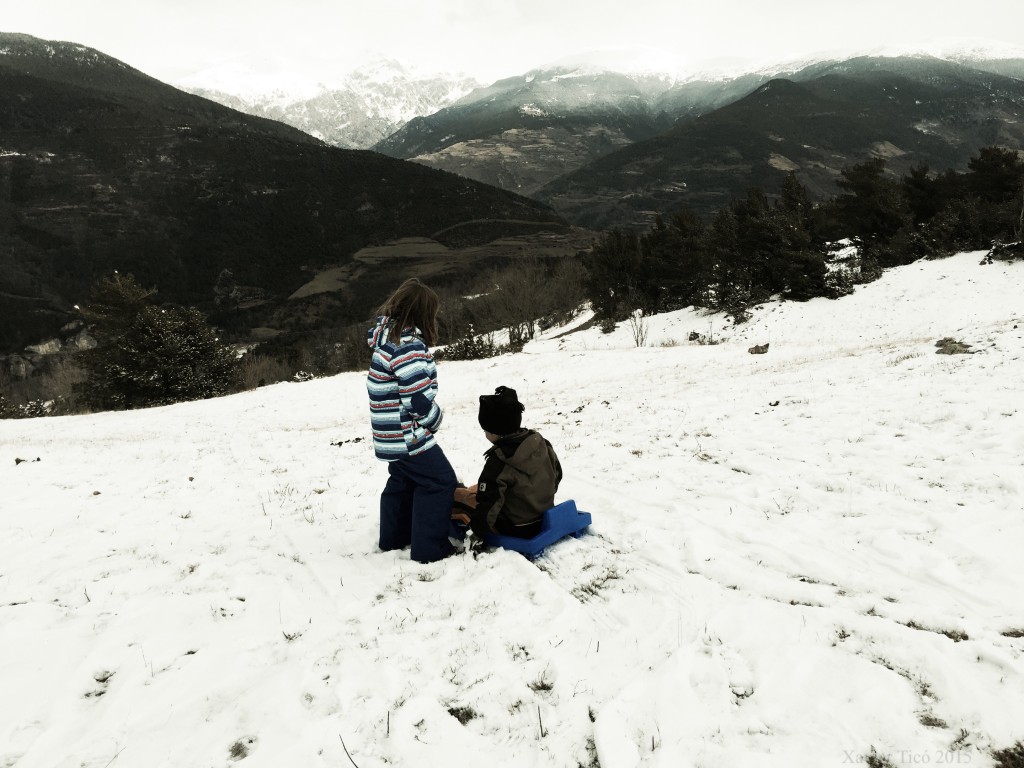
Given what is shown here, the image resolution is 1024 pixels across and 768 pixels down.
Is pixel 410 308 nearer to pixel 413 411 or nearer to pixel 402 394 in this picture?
pixel 402 394

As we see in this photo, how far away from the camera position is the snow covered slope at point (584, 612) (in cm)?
266

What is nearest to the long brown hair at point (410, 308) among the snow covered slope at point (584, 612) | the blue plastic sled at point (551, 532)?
the blue plastic sled at point (551, 532)

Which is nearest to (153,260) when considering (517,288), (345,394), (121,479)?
(517,288)

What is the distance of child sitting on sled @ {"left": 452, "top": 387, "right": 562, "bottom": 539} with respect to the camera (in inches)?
183

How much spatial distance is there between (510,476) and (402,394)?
1199 millimetres

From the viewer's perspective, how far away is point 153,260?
506ft

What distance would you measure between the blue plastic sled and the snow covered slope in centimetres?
16

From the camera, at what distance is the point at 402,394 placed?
4.36 meters

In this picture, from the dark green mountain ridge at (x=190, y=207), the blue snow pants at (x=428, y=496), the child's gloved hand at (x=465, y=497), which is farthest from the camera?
the dark green mountain ridge at (x=190, y=207)

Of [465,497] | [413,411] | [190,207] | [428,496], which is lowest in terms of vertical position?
[465,497]

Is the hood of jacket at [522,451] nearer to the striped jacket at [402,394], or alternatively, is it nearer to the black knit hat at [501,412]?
the black knit hat at [501,412]

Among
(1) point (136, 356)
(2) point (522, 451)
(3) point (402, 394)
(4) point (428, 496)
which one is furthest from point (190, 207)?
(2) point (522, 451)

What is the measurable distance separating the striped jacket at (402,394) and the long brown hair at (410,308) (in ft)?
0.20

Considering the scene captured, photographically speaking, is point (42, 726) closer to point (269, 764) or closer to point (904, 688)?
point (269, 764)
